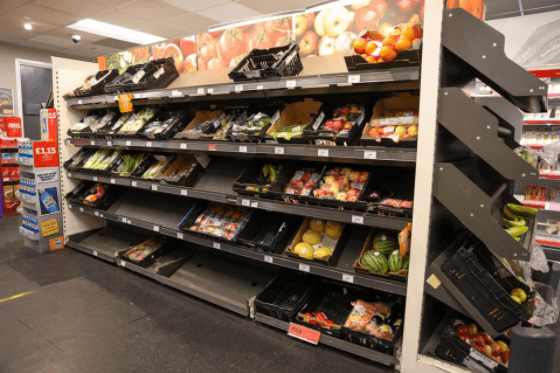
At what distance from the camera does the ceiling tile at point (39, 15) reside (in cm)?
613

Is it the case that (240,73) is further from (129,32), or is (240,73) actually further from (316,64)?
(129,32)

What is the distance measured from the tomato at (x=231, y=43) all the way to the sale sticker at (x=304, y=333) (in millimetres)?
2418

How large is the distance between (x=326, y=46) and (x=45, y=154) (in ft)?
11.6

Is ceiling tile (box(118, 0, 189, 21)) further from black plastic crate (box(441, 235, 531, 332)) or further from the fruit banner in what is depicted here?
black plastic crate (box(441, 235, 531, 332))

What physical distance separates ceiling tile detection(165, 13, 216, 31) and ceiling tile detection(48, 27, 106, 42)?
6.85ft

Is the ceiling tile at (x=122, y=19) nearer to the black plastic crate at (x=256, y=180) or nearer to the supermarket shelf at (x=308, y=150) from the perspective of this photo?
the supermarket shelf at (x=308, y=150)

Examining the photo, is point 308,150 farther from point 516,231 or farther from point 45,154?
point 45,154

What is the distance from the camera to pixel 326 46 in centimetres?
290

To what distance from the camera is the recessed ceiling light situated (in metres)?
7.18

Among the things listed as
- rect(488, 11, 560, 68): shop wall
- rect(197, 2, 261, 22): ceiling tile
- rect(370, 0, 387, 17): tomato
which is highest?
rect(197, 2, 261, 22): ceiling tile

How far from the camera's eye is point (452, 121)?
1.91 meters

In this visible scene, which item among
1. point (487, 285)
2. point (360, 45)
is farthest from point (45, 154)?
point (487, 285)

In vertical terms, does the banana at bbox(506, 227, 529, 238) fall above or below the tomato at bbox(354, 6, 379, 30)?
below

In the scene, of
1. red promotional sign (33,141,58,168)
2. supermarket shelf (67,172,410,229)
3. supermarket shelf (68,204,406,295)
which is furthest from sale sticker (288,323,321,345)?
red promotional sign (33,141,58,168)
